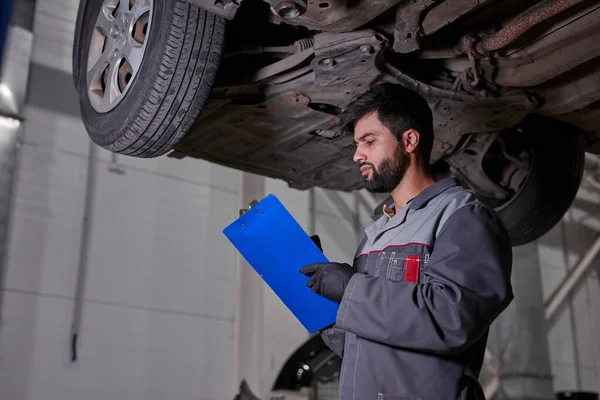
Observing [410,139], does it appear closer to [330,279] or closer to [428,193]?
[428,193]

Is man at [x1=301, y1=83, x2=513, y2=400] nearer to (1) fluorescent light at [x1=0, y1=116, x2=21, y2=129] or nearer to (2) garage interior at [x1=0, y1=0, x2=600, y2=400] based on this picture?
(2) garage interior at [x1=0, y1=0, x2=600, y2=400]

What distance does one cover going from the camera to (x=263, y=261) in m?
1.62

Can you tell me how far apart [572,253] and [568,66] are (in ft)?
17.8

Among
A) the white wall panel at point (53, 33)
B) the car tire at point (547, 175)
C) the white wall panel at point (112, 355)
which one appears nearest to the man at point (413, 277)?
the car tire at point (547, 175)

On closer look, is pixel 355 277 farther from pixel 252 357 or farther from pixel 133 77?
pixel 252 357

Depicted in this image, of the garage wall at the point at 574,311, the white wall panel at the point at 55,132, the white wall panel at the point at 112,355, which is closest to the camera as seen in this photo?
the white wall panel at the point at 112,355

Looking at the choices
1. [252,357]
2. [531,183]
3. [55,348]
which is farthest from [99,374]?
[531,183]

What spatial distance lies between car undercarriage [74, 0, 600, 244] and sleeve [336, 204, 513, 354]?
93cm

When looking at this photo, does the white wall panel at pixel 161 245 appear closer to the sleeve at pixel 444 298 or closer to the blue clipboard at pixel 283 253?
the blue clipboard at pixel 283 253

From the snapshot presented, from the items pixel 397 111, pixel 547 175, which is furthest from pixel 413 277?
Result: pixel 547 175

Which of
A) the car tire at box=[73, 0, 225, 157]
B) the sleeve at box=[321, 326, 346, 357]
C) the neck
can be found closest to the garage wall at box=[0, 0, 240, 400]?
the car tire at box=[73, 0, 225, 157]

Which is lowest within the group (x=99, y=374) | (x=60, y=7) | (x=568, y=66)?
(x=99, y=374)

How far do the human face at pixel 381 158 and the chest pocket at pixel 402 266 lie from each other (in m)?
0.19

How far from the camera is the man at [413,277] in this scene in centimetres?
128
